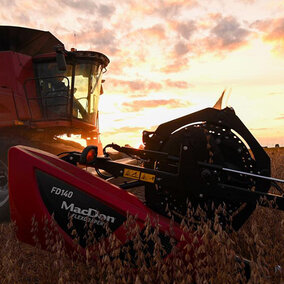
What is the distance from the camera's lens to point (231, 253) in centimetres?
188

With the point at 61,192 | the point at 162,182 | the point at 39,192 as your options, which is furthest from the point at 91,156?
the point at 162,182

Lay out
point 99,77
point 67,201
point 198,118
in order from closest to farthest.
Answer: point 67,201 < point 198,118 < point 99,77

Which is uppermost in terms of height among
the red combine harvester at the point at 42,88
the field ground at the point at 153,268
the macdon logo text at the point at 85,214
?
the red combine harvester at the point at 42,88

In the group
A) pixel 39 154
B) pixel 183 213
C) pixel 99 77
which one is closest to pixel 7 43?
pixel 99 77

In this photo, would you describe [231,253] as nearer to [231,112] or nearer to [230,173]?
[230,173]

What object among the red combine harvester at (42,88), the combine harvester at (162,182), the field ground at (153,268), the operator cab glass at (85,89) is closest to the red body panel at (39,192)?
the combine harvester at (162,182)

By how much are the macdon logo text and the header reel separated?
50 cm

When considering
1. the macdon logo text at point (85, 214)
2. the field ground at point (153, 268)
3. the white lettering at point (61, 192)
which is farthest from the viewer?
the white lettering at point (61, 192)

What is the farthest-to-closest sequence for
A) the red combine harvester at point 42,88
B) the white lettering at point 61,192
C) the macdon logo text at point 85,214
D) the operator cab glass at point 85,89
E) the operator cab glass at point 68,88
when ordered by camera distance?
the operator cab glass at point 85,89
the operator cab glass at point 68,88
the red combine harvester at point 42,88
the white lettering at point 61,192
the macdon logo text at point 85,214

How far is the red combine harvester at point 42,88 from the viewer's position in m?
7.30

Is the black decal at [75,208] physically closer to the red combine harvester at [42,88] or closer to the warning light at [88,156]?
the warning light at [88,156]

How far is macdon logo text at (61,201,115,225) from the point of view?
273 centimetres

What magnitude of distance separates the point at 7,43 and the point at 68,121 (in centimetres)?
269

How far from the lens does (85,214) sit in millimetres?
2779
